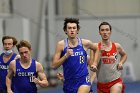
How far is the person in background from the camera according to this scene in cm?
771

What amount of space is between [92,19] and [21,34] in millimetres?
3722

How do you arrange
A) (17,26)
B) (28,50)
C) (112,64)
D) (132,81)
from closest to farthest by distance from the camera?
1. (28,50)
2. (112,64)
3. (17,26)
4. (132,81)

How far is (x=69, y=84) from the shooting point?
26.2 ft

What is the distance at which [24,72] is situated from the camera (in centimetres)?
778

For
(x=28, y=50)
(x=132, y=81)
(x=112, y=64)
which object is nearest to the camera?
(x=28, y=50)

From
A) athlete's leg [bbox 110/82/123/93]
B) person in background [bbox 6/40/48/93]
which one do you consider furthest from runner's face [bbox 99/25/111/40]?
person in background [bbox 6/40/48/93]

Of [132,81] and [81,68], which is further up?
[81,68]

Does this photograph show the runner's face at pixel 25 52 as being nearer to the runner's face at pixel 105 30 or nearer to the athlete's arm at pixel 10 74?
the athlete's arm at pixel 10 74

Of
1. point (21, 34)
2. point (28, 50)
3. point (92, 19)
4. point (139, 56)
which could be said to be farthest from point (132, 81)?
point (28, 50)

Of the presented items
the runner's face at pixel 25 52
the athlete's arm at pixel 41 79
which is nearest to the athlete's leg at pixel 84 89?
the athlete's arm at pixel 41 79

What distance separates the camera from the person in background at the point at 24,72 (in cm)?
771

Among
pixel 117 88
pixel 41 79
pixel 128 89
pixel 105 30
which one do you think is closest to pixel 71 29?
pixel 105 30

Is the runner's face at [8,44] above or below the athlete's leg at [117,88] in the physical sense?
above

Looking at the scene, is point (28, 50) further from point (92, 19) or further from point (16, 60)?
point (92, 19)
